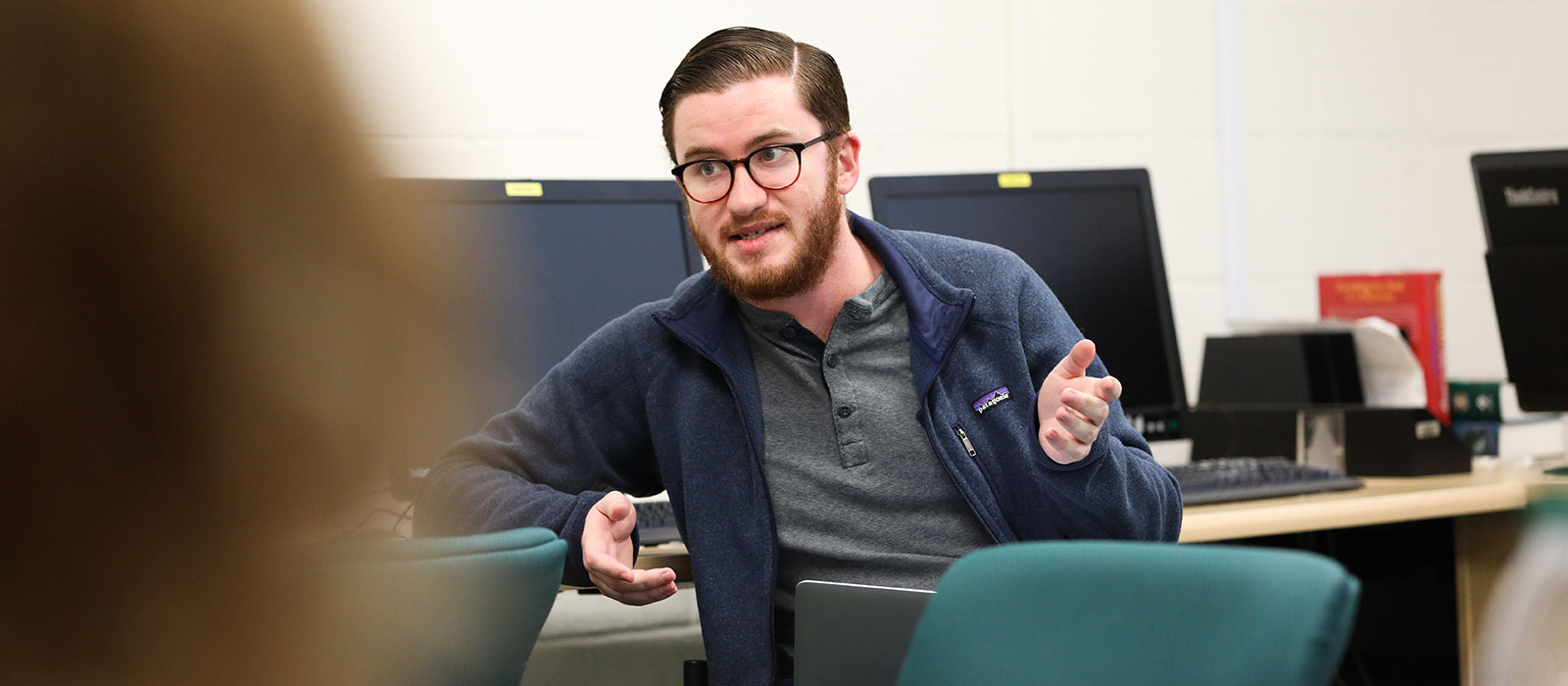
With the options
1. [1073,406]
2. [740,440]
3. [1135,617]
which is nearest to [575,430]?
[740,440]

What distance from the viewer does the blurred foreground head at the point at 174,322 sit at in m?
0.24

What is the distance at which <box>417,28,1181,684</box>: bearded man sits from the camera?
1604mm

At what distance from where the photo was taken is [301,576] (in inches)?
10.7

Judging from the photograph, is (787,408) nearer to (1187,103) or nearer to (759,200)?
(759,200)

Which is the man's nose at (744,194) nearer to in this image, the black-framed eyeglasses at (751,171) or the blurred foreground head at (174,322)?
the black-framed eyeglasses at (751,171)

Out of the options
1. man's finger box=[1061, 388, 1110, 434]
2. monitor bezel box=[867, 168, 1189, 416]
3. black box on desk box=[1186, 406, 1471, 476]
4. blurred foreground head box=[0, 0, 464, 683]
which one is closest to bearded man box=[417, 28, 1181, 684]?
man's finger box=[1061, 388, 1110, 434]

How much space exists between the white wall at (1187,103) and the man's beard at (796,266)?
2.03 feet

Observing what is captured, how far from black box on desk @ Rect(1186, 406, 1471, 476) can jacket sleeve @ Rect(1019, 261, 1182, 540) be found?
846 millimetres

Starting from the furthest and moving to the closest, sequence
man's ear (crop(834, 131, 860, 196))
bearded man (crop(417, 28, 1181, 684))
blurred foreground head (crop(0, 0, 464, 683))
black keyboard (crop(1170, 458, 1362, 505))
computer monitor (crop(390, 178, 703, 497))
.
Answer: black keyboard (crop(1170, 458, 1362, 505)), computer monitor (crop(390, 178, 703, 497)), man's ear (crop(834, 131, 860, 196)), bearded man (crop(417, 28, 1181, 684)), blurred foreground head (crop(0, 0, 464, 683))

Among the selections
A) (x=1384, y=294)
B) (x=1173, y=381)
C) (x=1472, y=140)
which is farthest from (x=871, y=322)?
(x=1472, y=140)

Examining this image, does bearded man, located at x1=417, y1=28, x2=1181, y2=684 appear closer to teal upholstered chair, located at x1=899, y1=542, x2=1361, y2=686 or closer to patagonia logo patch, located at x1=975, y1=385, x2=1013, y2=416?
patagonia logo patch, located at x1=975, y1=385, x2=1013, y2=416

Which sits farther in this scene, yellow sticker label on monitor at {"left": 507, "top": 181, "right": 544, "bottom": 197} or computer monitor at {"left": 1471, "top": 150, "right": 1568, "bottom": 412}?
computer monitor at {"left": 1471, "top": 150, "right": 1568, "bottom": 412}

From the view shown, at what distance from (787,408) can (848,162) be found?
327 millimetres

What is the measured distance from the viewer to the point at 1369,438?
2.35 m
